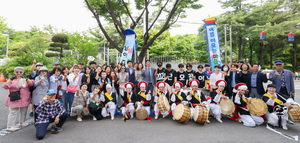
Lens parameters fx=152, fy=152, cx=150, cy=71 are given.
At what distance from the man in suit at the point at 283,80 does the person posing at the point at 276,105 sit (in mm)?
297

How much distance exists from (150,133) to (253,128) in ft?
9.69

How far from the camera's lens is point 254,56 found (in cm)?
2842

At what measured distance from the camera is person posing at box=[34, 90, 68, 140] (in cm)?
372

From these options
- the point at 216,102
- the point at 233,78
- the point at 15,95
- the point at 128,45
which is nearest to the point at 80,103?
the point at 15,95

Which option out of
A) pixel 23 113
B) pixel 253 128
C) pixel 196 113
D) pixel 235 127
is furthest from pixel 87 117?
pixel 253 128

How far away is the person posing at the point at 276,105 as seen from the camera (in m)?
4.25

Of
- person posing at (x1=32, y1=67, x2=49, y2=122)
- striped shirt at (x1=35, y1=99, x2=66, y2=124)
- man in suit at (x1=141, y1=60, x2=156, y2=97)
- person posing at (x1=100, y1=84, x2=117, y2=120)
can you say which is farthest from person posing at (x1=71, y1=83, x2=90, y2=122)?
man in suit at (x1=141, y1=60, x2=156, y2=97)

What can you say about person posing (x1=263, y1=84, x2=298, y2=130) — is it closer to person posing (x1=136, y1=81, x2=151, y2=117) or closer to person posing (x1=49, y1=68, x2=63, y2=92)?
person posing (x1=136, y1=81, x2=151, y2=117)

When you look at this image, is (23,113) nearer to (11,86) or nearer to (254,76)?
(11,86)

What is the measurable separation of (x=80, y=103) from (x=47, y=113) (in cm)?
127

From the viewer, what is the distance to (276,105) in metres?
4.39

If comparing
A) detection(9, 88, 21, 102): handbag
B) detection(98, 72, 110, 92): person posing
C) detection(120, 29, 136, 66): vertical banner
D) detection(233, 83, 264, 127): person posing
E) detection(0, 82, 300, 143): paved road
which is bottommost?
detection(0, 82, 300, 143): paved road

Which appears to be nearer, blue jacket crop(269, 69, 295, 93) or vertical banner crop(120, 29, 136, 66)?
blue jacket crop(269, 69, 295, 93)

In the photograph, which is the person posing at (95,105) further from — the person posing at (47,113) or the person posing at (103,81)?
the person posing at (47,113)
